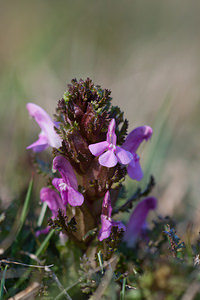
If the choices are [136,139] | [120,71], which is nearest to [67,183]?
[136,139]

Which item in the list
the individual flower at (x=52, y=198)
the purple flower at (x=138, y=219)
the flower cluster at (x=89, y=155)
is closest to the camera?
the flower cluster at (x=89, y=155)

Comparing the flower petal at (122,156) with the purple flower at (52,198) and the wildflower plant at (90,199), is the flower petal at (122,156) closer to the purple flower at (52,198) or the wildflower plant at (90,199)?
the wildflower plant at (90,199)

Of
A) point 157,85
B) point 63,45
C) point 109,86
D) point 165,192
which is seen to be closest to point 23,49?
point 63,45

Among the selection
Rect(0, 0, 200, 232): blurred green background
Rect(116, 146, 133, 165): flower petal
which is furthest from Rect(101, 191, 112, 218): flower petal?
Rect(0, 0, 200, 232): blurred green background

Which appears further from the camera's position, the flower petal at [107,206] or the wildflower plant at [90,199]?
the flower petal at [107,206]

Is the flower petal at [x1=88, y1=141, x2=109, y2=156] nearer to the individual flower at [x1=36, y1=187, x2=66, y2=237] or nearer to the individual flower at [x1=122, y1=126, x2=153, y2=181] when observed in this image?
the individual flower at [x1=122, y1=126, x2=153, y2=181]

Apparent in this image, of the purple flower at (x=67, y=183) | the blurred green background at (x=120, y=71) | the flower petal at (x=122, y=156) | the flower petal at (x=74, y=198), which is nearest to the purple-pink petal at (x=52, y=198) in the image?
the purple flower at (x=67, y=183)

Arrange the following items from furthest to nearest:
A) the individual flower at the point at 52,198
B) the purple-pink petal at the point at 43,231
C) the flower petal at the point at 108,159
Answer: the purple-pink petal at the point at 43,231
the individual flower at the point at 52,198
the flower petal at the point at 108,159

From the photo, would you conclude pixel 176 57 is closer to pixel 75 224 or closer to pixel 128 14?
pixel 128 14

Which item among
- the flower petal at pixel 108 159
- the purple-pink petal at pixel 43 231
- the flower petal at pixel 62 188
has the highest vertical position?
the flower petal at pixel 108 159
